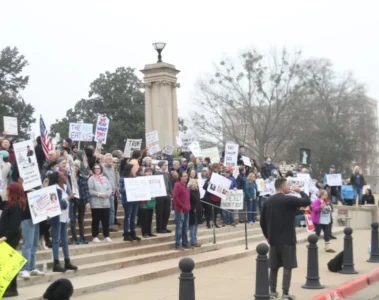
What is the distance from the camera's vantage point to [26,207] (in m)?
10.5

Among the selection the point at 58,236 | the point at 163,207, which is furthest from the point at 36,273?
the point at 163,207

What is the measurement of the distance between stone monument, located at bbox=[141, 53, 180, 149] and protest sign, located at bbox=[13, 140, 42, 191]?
1516cm

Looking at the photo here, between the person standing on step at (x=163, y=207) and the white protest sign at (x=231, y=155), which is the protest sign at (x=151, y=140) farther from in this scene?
the person standing on step at (x=163, y=207)

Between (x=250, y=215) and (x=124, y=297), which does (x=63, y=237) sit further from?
(x=250, y=215)

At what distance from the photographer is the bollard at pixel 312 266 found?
11.6 m

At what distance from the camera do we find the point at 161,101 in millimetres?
26250

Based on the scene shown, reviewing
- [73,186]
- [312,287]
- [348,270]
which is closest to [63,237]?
[73,186]

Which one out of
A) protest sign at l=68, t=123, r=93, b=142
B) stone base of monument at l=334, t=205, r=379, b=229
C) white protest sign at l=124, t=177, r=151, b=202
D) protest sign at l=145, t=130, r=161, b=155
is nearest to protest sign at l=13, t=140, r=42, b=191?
white protest sign at l=124, t=177, r=151, b=202

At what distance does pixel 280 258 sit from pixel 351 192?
1977 centimetres

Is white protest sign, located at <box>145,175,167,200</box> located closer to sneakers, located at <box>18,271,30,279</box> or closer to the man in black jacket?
sneakers, located at <box>18,271,30,279</box>

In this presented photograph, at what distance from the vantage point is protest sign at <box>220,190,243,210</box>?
18125 millimetres

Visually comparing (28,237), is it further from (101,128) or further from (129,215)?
(101,128)

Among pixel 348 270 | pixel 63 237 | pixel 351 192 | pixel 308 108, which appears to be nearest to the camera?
pixel 63 237

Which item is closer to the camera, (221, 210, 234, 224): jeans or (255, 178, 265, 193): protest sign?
(221, 210, 234, 224): jeans
